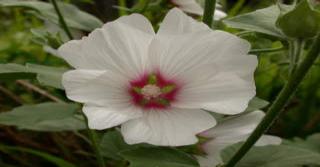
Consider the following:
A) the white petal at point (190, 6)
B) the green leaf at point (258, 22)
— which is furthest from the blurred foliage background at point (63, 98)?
the green leaf at point (258, 22)

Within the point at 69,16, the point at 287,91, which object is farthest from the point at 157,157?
the point at 69,16

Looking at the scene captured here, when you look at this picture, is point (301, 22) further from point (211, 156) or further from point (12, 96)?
point (12, 96)

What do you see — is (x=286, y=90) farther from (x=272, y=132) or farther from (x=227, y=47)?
(x=272, y=132)

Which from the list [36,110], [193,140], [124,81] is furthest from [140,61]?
[36,110]

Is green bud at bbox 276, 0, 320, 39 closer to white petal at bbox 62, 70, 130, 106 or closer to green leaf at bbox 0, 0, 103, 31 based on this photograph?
white petal at bbox 62, 70, 130, 106

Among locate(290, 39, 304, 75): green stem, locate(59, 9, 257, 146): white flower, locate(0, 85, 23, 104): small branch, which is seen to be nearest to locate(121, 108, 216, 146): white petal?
locate(59, 9, 257, 146): white flower
